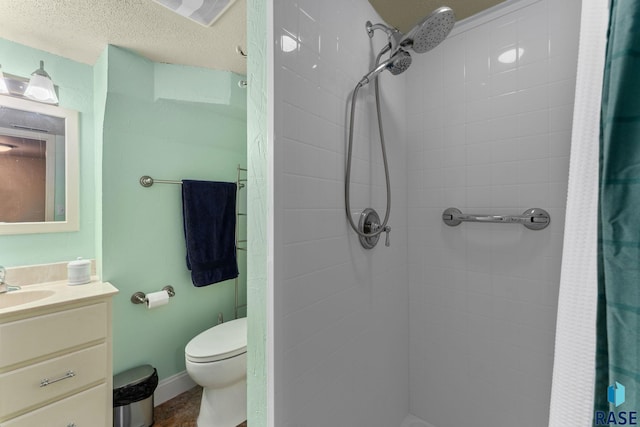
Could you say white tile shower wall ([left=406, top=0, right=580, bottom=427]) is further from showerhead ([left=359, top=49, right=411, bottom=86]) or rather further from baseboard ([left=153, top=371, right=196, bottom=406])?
baseboard ([left=153, top=371, right=196, bottom=406])

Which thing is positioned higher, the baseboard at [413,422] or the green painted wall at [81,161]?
the green painted wall at [81,161]

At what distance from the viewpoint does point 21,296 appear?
138cm

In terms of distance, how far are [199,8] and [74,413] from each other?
1.98m

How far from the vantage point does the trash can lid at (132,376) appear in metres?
1.56

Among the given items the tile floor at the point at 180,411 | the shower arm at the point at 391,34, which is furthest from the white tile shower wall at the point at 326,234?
the tile floor at the point at 180,411

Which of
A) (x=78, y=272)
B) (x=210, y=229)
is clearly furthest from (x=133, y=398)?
(x=210, y=229)

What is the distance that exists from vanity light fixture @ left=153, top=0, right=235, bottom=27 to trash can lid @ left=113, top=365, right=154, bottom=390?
1.96m

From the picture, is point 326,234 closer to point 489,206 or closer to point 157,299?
point 489,206

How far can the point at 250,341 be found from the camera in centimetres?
83

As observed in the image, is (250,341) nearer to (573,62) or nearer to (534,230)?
(534,230)

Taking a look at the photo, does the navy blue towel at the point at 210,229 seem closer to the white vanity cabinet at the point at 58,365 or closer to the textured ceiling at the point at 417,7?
the white vanity cabinet at the point at 58,365

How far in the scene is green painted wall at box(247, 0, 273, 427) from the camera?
0.78 m

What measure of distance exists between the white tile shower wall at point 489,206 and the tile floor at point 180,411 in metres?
1.30

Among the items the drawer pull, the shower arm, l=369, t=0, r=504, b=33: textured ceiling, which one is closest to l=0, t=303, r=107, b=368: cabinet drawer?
the drawer pull
